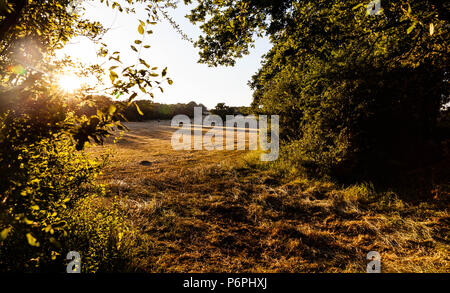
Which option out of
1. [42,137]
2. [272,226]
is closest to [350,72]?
[272,226]

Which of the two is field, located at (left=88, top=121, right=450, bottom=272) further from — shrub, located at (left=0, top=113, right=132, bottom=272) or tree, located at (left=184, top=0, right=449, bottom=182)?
tree, located at (left=184, top=0, right=449, bottom=182)

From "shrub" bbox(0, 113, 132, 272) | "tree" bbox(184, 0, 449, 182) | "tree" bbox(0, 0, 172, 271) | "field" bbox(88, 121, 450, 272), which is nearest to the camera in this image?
"tree" bbox(0, 0, 172, 271)

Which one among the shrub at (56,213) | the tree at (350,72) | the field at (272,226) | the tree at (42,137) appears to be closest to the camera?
the tree at (42,137)

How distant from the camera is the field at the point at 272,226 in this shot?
336cm

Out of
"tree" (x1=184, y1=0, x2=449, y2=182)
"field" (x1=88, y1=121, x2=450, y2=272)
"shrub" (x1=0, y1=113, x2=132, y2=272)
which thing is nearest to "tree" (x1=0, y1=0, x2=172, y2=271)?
"shrub" (x1=0, y1=113, x2=132, y2=272)

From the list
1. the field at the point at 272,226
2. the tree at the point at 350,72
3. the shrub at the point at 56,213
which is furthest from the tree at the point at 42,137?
the tree at the point at 350,72

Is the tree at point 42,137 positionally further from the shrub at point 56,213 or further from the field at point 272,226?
the field at point 272,226

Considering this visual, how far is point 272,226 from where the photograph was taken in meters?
4.50

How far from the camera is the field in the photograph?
336 cm

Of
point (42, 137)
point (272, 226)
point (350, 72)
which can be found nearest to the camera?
point (42, 137)

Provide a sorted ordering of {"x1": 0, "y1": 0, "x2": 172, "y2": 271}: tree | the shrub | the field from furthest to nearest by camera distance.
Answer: the field, the shrub, {"x1": 0, "y1": 0, "x2": 172, "y2": 271}: tree

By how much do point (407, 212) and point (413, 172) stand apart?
2.49m

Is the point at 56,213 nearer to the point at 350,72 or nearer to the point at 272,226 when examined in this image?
the point at 272,226
